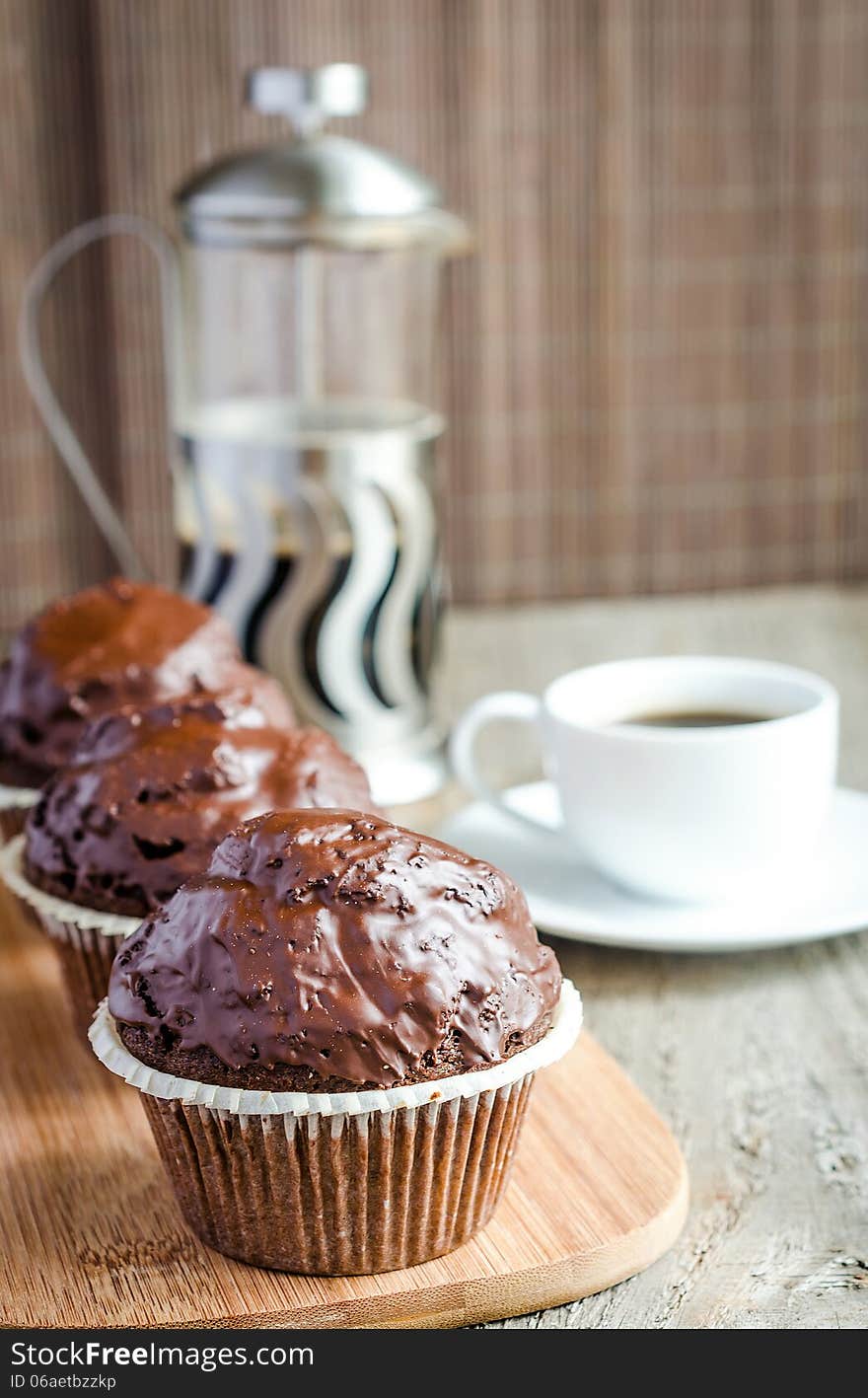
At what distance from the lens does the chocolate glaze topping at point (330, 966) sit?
0.78 metres

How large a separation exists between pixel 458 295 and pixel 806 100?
48 centimetres

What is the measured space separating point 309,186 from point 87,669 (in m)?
0.47

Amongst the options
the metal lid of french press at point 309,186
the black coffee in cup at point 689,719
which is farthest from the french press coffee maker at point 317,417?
the black coffee in cup at point 689,719

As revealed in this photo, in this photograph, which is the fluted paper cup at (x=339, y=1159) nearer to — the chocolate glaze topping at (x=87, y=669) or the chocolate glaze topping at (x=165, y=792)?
the chocolate glaze topping at (x=165, y=792)

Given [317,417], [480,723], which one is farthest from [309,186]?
[480,723]

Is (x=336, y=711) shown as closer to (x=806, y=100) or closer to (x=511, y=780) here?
(x=511, y=780)

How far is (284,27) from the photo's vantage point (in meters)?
2.01

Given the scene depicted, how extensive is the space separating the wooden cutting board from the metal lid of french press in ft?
2.36

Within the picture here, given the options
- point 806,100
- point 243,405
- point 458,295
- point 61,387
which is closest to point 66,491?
point 61,387

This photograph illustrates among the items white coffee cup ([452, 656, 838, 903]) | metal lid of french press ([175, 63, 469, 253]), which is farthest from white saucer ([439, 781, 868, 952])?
metal lid of french press ([175, 63, 469, 253])

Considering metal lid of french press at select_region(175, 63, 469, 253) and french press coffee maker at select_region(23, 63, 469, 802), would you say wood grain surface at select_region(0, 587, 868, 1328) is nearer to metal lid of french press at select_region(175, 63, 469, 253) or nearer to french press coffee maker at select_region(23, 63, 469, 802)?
french press coffee maker at select_region(23, 63, 469, 802)

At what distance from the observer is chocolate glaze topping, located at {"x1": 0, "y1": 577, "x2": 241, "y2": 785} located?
47.3 inches

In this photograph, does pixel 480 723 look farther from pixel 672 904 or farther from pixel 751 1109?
pixel 751 1109

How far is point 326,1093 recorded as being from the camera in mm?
779
